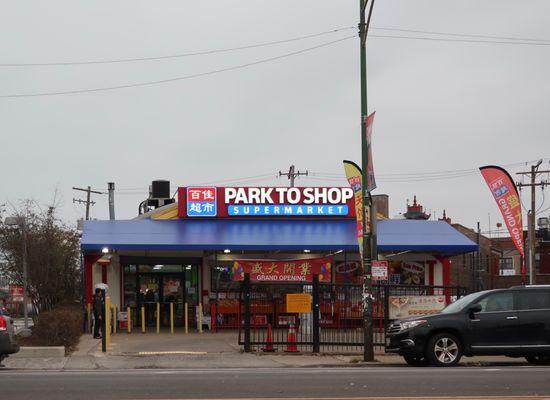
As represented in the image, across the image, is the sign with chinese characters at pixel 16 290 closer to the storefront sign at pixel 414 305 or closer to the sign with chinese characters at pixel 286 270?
the sign with chinese characters at pixel 286 270

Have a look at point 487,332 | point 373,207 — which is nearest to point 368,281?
point 373,207

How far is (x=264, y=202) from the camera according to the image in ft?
96.8

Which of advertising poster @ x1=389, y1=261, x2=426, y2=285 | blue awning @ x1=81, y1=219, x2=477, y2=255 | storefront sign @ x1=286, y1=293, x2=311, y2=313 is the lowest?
storefront sign @ x1=286, y1=293, x2=311, y2=313

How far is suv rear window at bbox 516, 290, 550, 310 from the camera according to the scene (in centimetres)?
1655

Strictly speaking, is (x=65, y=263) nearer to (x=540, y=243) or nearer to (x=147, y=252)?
(x=147, y=252)

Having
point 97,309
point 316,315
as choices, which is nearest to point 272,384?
point 316,315

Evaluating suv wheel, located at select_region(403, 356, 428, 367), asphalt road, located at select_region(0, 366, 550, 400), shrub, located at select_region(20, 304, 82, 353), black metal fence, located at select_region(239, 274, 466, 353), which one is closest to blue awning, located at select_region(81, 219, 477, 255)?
shrub, located at select_region(20, 304, 82, 353)

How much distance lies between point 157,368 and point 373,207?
243 inches

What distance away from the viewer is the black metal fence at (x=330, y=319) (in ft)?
64.6

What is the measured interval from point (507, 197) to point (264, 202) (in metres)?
9.41

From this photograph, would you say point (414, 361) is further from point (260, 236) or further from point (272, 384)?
point (260, 236)

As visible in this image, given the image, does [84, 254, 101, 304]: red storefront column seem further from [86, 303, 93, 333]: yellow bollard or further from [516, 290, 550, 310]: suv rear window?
[516, 290, 550, 310]: suv rear window

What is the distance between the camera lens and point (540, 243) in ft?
204

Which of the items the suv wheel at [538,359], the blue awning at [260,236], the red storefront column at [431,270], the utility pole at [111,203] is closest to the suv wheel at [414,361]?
the suv wheel at [538,359]
